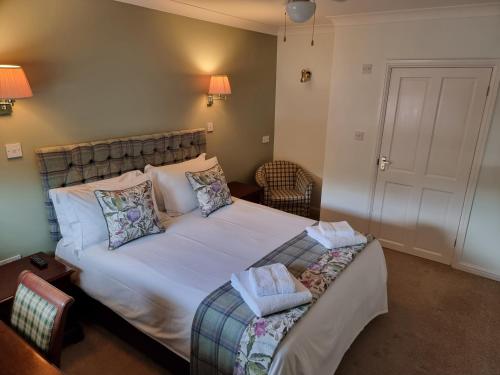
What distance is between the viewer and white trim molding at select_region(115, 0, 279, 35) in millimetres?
2924

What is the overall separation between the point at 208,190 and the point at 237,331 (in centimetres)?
155

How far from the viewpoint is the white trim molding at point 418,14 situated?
111 inches

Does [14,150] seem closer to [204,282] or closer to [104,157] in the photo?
[104,157]

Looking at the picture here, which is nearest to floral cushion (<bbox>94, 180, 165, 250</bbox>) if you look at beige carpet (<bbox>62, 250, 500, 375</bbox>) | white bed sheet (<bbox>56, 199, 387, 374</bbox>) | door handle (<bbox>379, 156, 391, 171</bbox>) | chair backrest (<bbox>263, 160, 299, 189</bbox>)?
white bed sheet (<bbox>56, 199, 387, 374</bbox>)

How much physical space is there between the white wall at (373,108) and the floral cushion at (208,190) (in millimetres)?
1506

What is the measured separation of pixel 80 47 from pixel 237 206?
1.82 meters

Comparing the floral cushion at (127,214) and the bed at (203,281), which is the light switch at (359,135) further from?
the floral cushion at (127,214)

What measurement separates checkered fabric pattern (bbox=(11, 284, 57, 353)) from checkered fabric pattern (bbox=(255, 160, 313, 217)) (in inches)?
117

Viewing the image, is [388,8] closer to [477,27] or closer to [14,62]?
[477,27]

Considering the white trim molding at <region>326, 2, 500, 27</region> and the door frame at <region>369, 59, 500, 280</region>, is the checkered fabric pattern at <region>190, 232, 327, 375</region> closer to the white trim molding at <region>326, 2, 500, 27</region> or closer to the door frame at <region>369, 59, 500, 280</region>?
the door frame at <region>369, 59, 500, 280</region>

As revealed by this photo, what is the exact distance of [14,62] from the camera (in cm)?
224

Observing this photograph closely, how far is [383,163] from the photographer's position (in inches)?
143

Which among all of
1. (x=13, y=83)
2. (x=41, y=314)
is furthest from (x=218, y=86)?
(x=41, y=314)

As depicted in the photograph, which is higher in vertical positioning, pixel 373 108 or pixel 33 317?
pixel 373 108
